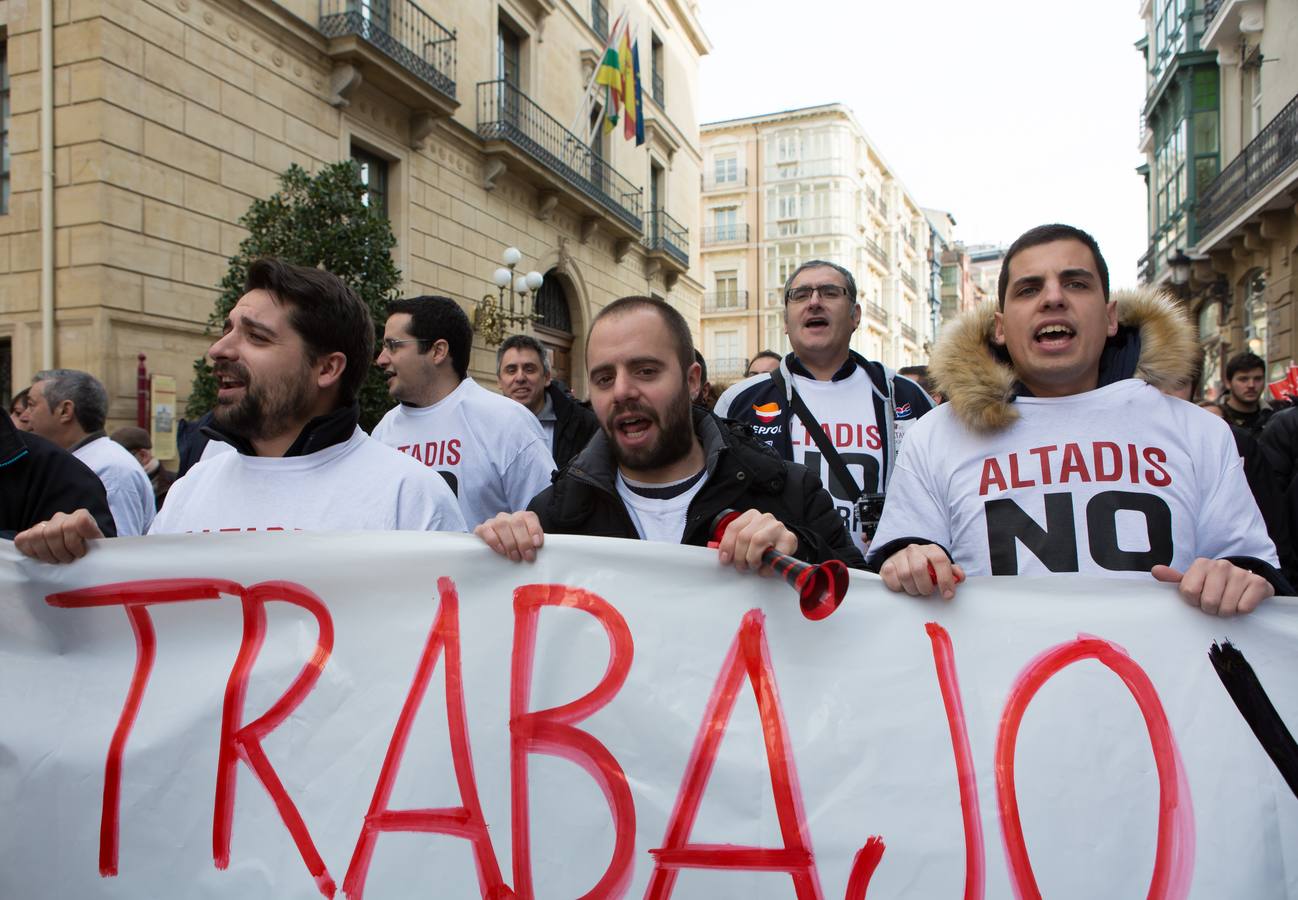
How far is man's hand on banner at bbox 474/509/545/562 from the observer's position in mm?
1884

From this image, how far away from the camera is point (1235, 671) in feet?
5.53

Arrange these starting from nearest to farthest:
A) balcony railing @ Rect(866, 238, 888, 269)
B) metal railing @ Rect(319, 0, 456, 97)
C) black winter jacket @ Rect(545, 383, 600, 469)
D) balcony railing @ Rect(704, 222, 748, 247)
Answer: black winter jacket @ Rect(545, 383, 600, 469) < metal railing @ Rect(319, 0, 456, 97) < balcony railing @ Rect(704, 222, 748, 247) < balcony railing @ Rect(866, 238, 888, 269)

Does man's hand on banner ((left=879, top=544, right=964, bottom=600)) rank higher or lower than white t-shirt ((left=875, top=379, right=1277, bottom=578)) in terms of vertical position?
lower

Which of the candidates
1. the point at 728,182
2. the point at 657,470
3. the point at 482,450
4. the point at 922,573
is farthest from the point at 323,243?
the point at 728,182

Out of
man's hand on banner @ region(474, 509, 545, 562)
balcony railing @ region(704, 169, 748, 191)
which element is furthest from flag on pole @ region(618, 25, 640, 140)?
balcony railing @ region(704, 169, 748, 191)

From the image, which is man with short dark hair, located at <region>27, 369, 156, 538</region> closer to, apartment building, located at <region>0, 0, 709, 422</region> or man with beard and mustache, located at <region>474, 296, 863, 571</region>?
man with beard and mustache, located at <region>474, 296, 863, 571</region>

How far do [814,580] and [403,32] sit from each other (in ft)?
45.3

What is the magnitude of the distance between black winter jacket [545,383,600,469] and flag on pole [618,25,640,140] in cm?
1532

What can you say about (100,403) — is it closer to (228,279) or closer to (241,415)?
(241,415)

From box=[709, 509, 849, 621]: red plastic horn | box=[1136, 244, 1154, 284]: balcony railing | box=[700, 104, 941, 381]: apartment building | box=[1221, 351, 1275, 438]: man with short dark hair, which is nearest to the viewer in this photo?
box=[709, 509, 849, 621]: red plastic horn

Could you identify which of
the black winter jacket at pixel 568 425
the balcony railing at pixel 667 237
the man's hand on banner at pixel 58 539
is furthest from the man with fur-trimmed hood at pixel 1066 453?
A: the balcony railing at pixel 667 237

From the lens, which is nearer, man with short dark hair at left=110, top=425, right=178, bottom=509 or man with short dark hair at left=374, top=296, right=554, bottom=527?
man with short dark hair at left=374, top=296, right=554, bottom=527

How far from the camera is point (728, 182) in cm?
5269

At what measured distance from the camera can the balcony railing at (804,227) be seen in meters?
51.0
